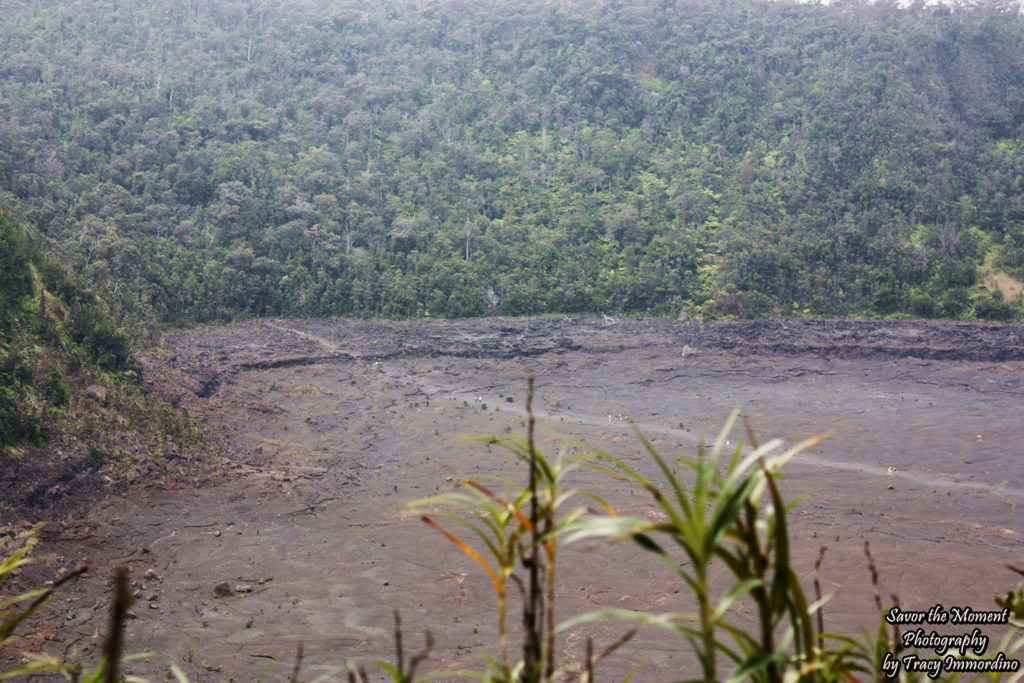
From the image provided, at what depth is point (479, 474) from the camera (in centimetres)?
1214

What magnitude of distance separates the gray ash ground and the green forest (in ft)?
17.7

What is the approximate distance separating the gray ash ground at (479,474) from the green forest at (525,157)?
17.7 ft

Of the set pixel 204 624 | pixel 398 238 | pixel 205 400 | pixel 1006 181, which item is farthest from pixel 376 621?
pixel 1006 181

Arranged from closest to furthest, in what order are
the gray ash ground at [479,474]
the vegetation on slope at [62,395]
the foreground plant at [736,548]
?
the foreground plant at [736,548] < the gray ash ground at [479,474] < the vegetation on slope at [62,395]

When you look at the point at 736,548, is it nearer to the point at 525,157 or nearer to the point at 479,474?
the point at 479,474

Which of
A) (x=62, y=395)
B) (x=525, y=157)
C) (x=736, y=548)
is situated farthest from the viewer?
(x=525, y=157)

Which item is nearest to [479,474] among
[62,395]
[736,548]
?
[62,395]

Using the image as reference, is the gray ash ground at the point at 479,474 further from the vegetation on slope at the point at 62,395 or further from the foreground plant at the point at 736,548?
the foreground plant at the point at 736,548

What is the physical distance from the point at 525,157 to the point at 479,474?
1140 inches

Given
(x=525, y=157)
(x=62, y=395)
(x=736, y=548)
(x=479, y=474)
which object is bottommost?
(x=479, y=474)

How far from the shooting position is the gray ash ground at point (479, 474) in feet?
24.1

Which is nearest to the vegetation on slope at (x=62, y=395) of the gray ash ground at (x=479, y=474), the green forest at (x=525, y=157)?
the gray ash ground at (x=479, y=474)

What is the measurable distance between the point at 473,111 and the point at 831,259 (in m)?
22.0

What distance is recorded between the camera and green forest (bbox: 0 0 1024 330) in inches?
1134
